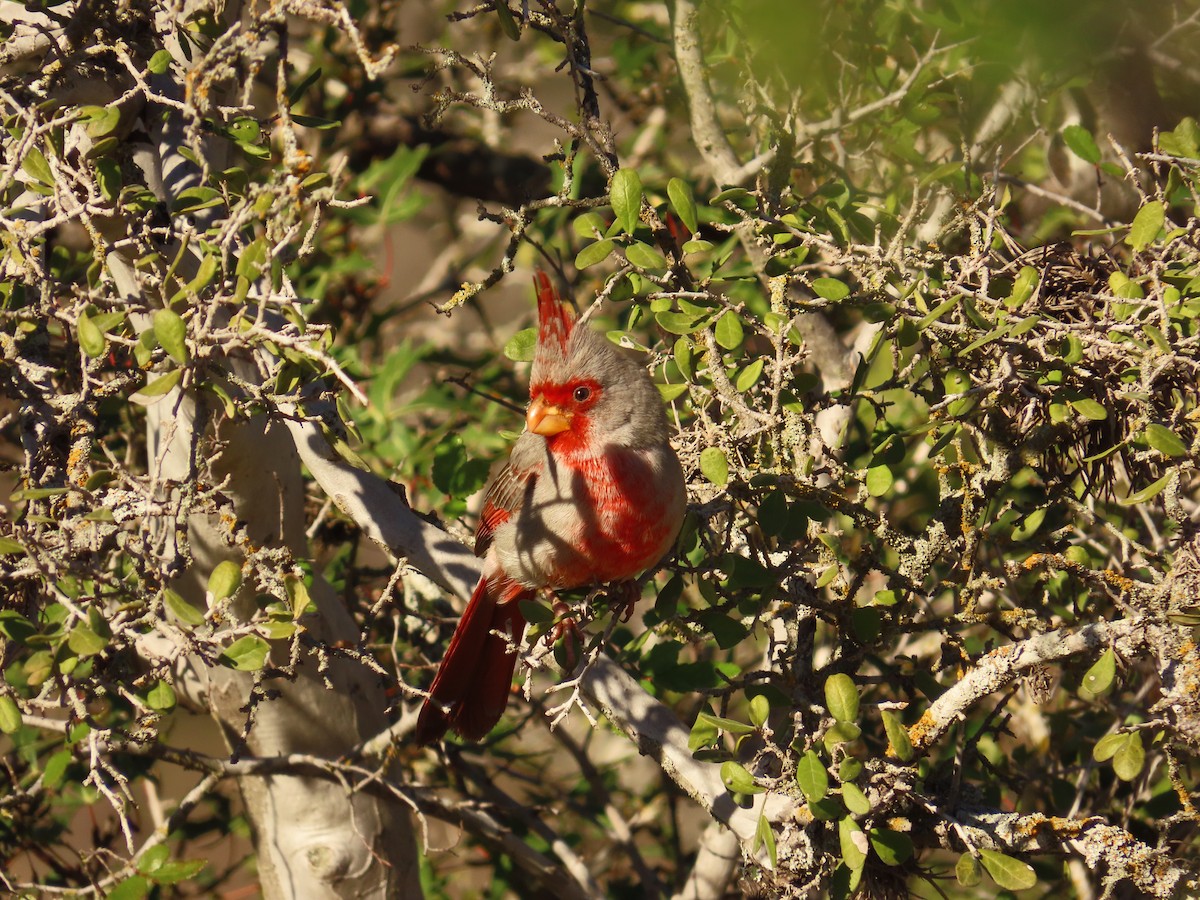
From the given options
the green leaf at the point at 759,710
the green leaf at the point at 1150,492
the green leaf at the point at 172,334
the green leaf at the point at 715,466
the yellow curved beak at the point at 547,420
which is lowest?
the yellow curved beak at the point at 547,420

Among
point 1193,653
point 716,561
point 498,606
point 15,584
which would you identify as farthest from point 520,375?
point 1193,653

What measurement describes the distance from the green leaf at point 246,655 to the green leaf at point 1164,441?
5.32 feet

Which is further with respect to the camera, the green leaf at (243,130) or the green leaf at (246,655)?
the green leaf at (243,130)

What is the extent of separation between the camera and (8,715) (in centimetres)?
196

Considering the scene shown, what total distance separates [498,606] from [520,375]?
186 cm

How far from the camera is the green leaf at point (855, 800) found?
6.57ft

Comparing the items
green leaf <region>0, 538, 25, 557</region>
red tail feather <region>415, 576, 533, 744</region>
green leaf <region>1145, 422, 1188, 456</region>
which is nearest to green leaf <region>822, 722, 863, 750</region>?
green leaf <region>1145, 422, 1188, 456</region>

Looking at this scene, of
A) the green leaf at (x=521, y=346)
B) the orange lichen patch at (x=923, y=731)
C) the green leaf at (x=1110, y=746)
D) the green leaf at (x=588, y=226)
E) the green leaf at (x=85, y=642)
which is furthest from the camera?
the green leaf at (x=521, y=346)

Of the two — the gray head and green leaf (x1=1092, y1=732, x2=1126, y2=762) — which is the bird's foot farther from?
green leaf (x1=1092, y1=732, x2=1126, y2=762)

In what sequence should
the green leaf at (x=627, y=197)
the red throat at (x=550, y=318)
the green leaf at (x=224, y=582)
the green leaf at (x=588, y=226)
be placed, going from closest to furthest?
the green leaf at (x=224, y=582), the green leaf at (x=627, y=197), the green leaf at (x=588, y=226), the red throat at (x=550, y=318)

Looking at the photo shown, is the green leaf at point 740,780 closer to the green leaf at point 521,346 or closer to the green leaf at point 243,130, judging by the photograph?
the green leaf at point 521,346

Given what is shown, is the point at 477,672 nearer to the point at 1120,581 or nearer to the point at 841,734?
the point at 841,734

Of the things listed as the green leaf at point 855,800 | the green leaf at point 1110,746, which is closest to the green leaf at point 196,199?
the green leaf at point 855,800

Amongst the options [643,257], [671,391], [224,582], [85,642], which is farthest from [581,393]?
[85,642]
